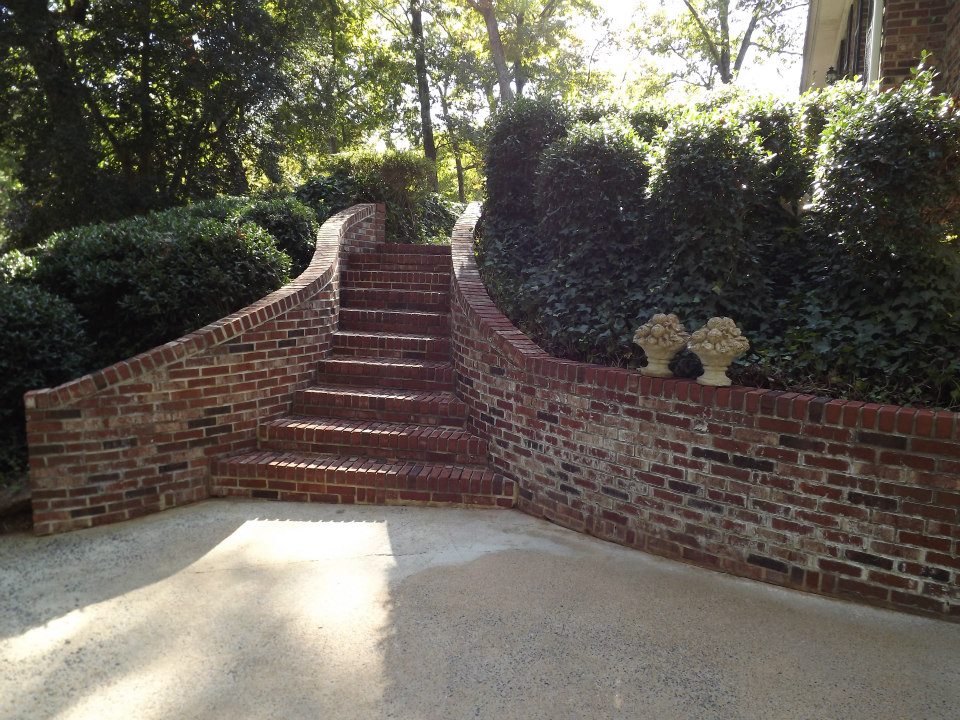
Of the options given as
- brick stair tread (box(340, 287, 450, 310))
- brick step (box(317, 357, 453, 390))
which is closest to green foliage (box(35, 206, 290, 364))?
brick step (box(317, 357, 453, 390))

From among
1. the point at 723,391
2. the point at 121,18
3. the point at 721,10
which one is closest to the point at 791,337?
the point at 723,391

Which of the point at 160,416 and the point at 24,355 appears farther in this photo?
the point at 24,355

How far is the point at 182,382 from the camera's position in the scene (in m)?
4.48

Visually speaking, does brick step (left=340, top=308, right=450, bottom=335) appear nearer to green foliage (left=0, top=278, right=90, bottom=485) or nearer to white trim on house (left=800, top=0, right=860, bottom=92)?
green foliage (left=0, top=278, right=90, bottom=485)

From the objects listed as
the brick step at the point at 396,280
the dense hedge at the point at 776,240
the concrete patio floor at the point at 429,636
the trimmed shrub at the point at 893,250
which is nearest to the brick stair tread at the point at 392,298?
the brick step at the point at 396,280

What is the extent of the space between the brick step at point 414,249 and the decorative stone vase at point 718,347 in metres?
4.49

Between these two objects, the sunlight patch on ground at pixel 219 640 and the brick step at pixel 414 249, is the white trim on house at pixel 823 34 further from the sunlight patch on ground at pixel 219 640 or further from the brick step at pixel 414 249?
the sunlight patch on ground at pixel 219 640

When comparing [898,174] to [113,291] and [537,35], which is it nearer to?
[113,291]

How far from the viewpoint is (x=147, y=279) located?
5.40 m

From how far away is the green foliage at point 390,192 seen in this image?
897cm

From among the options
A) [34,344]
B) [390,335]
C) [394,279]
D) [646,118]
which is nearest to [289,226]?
[394,279]

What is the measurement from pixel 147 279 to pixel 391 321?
2232 millimetres

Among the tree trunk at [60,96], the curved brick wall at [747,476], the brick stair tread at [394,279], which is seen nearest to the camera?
the curved brick wall at [747,476]

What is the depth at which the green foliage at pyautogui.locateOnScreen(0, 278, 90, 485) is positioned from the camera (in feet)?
14.7
